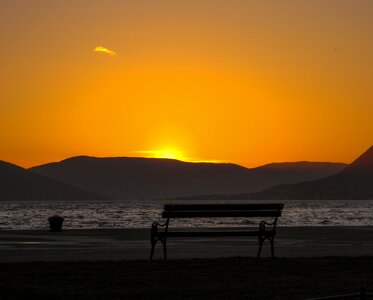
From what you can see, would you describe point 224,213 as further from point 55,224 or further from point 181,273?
point 55,224

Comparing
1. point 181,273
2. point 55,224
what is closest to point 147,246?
point 181,273

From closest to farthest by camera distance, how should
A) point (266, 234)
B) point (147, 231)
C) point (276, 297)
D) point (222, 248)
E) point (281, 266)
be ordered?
point (276, 297)
point (281, 266)
point (266, 234)
point (222, 248)
point (147, 231)

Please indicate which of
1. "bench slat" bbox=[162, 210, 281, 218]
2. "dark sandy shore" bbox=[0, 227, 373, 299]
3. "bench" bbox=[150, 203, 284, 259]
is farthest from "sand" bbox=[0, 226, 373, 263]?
"bench slat" bbox=[162, 210, 281, 218]

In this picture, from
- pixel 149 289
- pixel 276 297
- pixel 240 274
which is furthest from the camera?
pixel 240 274

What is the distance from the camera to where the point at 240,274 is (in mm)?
13516

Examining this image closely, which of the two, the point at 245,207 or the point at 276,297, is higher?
the point at 245,207

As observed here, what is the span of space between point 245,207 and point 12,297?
8.11 metres

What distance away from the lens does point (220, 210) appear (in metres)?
18.0

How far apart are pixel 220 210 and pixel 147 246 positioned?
11.8 feet

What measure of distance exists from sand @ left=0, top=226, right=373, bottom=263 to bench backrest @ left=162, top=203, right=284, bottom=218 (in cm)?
83

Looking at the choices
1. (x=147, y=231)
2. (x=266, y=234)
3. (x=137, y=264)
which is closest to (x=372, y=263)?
(x=266, y=234)

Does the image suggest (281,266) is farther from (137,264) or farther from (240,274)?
(137,264)

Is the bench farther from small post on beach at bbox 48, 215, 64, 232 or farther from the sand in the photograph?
small post on beach at bbox 48, 215, 64, 232

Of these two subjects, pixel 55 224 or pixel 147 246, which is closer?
pixel 147 246
